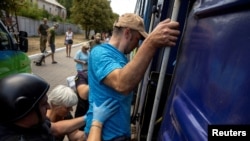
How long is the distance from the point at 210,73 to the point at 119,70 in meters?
0.73

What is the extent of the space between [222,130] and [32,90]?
1427 millimetres

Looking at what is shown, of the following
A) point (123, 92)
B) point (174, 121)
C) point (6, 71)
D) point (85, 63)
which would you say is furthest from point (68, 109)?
point (85, 63)

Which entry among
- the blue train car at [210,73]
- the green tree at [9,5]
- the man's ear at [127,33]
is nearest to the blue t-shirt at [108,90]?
the man's ear at [127,33]

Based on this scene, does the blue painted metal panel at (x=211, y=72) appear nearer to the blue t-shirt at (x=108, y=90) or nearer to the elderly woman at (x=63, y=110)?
the blue t-shirt at (x=108, y=90)

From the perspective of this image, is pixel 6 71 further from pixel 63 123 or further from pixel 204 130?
pixel 204 130

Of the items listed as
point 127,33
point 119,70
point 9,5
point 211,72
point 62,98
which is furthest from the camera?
point 9,5

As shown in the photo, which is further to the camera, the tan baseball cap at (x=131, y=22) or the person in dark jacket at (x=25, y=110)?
the tan baseball cap at (x=131, y=22)

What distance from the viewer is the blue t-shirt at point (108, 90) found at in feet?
6.42

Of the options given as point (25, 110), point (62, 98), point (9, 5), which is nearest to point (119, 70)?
point (25, 110)

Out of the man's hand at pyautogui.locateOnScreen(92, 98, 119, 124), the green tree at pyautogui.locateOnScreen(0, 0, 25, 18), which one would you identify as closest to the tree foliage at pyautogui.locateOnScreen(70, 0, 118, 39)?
the green tree at pyautogui.locateOnScreen(0, 0, 25, 18)

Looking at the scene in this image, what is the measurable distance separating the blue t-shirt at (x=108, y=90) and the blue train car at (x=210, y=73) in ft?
1.43

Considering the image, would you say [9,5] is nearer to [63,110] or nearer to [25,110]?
[63,110]

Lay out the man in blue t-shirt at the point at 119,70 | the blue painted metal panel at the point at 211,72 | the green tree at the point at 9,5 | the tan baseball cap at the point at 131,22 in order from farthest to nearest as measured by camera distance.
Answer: the green tree at the point at 9,5 → the tan baseball cap at the point at 131,22 → the man in blue t-shirt at the point at 119,70 → the blue painted metal panel at the point at 211,72

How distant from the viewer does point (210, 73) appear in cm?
119
